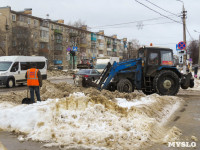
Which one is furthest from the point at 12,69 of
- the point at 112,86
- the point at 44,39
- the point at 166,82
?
the point at 44,39

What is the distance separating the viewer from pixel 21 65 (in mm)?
20828

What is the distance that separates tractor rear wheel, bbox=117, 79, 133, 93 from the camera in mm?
13054

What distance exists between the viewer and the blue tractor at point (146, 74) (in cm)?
1346

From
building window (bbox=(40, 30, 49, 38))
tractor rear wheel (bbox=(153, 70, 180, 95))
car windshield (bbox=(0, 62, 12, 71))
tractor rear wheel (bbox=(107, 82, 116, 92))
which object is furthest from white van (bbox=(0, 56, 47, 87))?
building window (bbox=(40, 30, 49, 38))

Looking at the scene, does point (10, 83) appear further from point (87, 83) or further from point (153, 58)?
point (153, 58)

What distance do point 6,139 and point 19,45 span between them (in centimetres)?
4434

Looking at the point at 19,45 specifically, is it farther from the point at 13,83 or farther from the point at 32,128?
the point at 32,128

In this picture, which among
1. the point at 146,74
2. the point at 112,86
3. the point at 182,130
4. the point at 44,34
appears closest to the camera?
the point at 182,130

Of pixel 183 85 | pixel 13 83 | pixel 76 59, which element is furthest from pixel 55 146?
pixel 76 59

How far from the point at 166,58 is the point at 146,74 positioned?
4.77 feet

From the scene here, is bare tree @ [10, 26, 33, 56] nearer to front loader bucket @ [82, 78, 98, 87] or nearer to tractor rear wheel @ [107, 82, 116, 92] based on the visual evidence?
front loader bucket @ [82, 78, 98, 87]

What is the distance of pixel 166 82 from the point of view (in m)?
13.6

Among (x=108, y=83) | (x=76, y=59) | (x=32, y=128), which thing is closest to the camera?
(x=32, y=128)

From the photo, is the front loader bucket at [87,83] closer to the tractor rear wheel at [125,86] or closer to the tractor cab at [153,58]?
the tractor rear wheel at [125,86]
